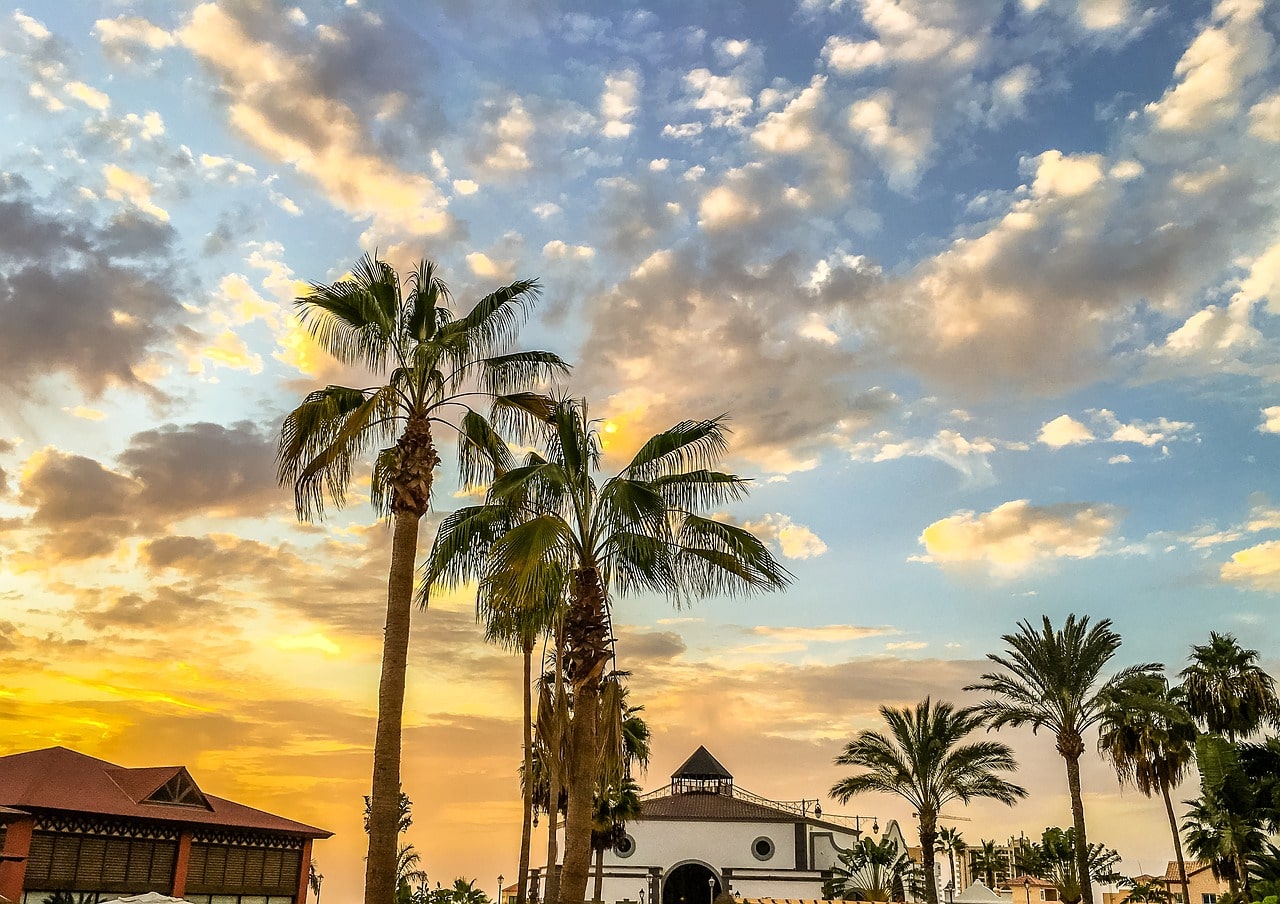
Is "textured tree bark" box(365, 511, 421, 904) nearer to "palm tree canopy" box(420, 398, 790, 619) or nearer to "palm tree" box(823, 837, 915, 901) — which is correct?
"palm tree canopy" box(420, 398, 790, 619)

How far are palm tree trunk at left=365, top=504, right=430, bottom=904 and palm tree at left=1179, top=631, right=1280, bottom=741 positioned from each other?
4284 cm

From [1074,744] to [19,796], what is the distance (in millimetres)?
36842

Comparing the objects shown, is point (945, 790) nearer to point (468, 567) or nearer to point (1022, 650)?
point (1022, 650)

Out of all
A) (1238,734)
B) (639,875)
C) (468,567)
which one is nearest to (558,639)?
(468,567)

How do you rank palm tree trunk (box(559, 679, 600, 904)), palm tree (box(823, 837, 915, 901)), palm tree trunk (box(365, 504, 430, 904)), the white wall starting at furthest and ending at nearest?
the white wall < palm tree (box(823, 837, 915, 901)) < palm tree trunk (box(559, 679, 600, 904)) < palm tree trunk (box(365, 504, 430, 904))

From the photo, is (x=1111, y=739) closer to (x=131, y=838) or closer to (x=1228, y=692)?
(x=1228, y=692)

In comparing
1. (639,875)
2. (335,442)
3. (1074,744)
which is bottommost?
(639,875)

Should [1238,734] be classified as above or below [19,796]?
above

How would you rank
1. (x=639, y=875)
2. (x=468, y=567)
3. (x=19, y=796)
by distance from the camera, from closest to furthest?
(x=468, y=567) → (x=19, y=796) → (x=639, y=875)

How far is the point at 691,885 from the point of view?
72688mm

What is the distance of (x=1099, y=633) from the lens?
1550 inches

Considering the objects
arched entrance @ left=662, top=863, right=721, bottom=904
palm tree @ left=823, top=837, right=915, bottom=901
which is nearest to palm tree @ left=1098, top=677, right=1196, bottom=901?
palm tree @ left=823, top=837, right=915, bottom=901

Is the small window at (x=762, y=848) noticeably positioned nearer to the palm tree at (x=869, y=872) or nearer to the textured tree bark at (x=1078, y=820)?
the palm tree at (x=869, y=872)

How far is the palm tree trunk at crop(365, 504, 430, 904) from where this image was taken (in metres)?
16.5
